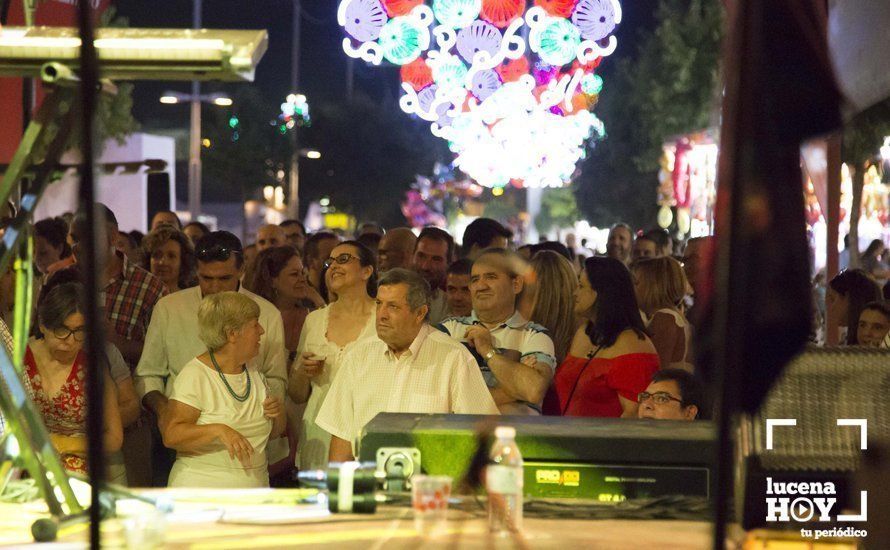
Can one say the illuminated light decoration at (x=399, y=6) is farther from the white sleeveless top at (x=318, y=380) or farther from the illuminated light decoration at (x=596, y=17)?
the white sleeveless top at (x=318, y=380)

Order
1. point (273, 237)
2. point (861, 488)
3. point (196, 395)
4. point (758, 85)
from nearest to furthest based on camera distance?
point (758, 85)
point (861, 488)
point (196, 395)
point (273, 237)

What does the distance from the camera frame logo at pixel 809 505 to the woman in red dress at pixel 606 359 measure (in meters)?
2.35

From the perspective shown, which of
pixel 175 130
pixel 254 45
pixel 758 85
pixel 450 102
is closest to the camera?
pixel 758 85

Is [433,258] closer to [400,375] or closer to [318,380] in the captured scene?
[318,380]

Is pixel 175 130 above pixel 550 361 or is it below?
above

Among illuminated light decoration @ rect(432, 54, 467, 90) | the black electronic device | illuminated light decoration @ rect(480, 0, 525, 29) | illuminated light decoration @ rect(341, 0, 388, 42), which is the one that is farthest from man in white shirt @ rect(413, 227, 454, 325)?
illuminated light decoration @ rect(432, 54, 467, 90)

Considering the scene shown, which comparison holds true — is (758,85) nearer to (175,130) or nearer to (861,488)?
(861,488)

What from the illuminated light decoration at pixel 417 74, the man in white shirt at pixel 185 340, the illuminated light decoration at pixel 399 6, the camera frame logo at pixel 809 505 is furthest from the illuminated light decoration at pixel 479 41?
the camera frame logo at pixel 809 505

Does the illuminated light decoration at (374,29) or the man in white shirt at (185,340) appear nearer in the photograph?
the man in white shirt at (185,340)

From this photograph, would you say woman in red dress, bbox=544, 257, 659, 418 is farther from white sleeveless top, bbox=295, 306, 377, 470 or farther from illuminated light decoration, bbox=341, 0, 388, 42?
illuminated light decoration, bbox=341, 0, 388, 42

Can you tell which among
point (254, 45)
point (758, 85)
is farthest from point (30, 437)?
point (758, 85)

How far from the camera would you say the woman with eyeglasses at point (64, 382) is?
4691 mm

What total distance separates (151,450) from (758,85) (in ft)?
15.2

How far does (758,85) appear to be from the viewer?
180cm
